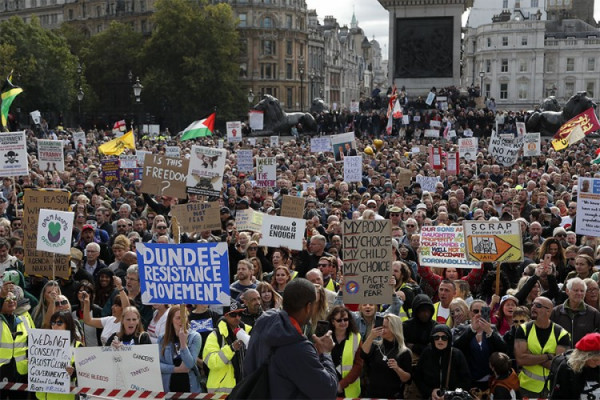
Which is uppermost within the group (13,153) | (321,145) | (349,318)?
(13,153)

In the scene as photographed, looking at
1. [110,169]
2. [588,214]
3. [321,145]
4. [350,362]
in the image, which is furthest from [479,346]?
[321,145]

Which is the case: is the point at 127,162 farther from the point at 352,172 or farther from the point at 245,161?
the point at 352,172

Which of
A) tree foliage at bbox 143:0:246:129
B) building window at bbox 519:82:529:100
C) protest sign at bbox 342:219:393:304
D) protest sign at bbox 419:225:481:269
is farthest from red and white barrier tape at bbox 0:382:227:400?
building window at bbox 519:82:529:100

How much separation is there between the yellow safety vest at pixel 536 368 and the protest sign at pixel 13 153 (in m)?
12.1

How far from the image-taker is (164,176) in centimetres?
1648

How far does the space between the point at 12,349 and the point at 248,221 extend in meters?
6.49

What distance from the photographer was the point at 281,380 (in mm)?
5453

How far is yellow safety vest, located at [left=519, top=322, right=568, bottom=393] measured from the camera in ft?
26.5

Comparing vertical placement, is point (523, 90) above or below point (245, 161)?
above

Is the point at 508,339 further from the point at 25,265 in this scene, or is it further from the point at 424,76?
the point at 424,76

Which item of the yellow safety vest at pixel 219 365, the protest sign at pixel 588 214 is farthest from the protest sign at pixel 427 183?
the yellow safety vest at pixel 219 365

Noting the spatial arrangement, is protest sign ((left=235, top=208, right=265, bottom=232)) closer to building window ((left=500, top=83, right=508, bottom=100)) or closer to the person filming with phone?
the person filming with phone

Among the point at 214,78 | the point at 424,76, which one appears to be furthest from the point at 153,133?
the point at 214,78

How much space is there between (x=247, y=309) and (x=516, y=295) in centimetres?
301
